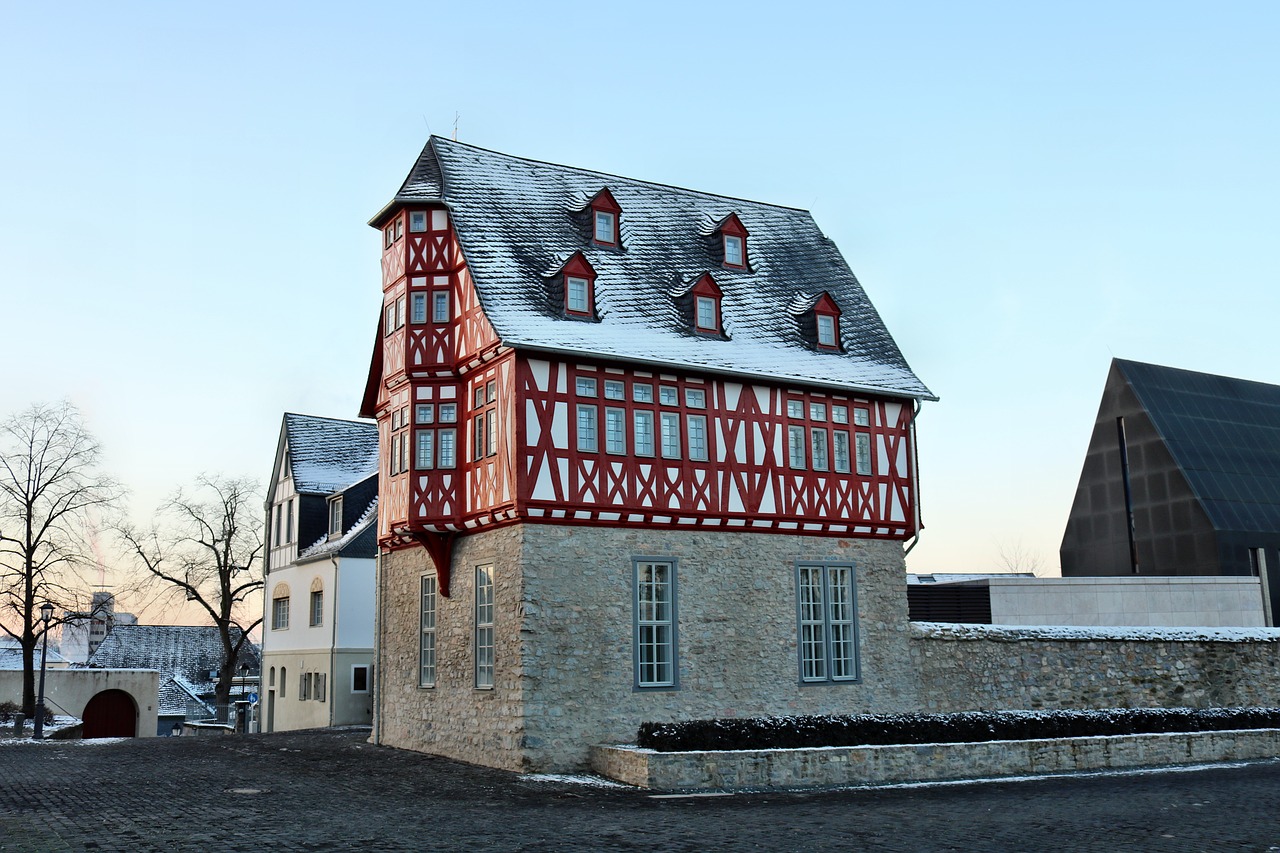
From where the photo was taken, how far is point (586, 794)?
1767 centimetres

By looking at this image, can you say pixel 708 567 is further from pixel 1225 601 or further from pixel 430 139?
pixel 1225 601

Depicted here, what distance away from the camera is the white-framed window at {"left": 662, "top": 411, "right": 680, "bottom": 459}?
22703 millimetres

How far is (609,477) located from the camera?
71.7 feet

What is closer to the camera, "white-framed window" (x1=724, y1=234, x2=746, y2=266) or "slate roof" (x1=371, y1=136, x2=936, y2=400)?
"slate roof" (x1=371, y1=136, x2=936, y2=400)

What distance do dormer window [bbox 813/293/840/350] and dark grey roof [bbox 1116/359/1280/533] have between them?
54.4 ft

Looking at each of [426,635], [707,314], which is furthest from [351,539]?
[707,314]

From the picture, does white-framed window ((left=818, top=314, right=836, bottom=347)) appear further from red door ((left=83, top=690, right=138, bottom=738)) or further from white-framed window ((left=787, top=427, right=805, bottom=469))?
red door ((left=83, top=690, right=138, bottom=738))

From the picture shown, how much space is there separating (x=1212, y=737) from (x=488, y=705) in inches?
520

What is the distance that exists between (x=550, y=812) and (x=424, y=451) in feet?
30.2

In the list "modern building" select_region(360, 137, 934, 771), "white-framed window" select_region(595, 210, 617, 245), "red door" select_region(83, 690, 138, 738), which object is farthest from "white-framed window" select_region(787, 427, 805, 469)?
"red door" select_region(83, 690, 138, 738)

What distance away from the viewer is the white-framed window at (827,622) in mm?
23562

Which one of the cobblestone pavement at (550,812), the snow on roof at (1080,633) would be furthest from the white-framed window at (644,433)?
the snow on roof at (1080,633)

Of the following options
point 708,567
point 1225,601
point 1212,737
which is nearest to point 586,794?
point 708,567

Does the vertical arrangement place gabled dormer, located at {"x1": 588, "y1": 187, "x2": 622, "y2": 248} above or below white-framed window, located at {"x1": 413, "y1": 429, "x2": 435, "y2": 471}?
above
